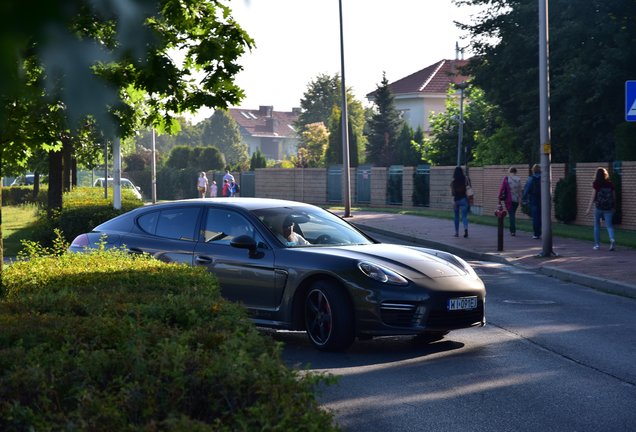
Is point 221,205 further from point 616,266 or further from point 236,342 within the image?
point 616,266

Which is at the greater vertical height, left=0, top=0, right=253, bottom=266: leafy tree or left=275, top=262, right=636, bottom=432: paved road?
left=0, top=0, right=253, bottom=266: leafy tree

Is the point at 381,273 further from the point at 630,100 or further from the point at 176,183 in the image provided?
the point at 176,183

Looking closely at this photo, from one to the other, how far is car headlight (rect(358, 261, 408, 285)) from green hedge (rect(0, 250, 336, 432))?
11.1ft

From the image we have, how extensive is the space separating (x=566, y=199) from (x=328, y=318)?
23678 mm

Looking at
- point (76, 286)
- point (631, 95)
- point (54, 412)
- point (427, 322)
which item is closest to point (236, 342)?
point (54, 412)

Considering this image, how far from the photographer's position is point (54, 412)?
11.8 ft

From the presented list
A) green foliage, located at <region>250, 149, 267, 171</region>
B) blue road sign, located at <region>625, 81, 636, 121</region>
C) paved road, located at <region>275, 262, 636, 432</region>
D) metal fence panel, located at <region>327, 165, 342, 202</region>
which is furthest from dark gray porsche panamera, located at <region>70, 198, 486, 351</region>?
green foliage, located at <region>250, 149, 267, 171</region>

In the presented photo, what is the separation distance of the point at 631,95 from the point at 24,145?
12.7m

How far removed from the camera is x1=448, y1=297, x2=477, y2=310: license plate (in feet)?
30.3

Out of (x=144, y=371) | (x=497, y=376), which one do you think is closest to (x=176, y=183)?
(x=497, y=376)

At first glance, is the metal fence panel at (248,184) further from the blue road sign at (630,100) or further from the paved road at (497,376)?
the paved road at (497,376)

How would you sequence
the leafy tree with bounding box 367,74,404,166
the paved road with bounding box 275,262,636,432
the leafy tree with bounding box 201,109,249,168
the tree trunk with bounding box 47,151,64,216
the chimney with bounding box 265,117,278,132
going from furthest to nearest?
the chimney with bounding box 265,117,278,132
the leafy tree with bounding box 201,109,249,168
the leafy tree with bounding box 367,74,404,166
the tree trunk with bounding box 47,151,64,216
the paved road with bounding box 275,262,636,432

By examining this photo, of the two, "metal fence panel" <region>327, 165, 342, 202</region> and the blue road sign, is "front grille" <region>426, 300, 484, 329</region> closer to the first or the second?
the blue road sign

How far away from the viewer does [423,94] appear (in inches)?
3666
